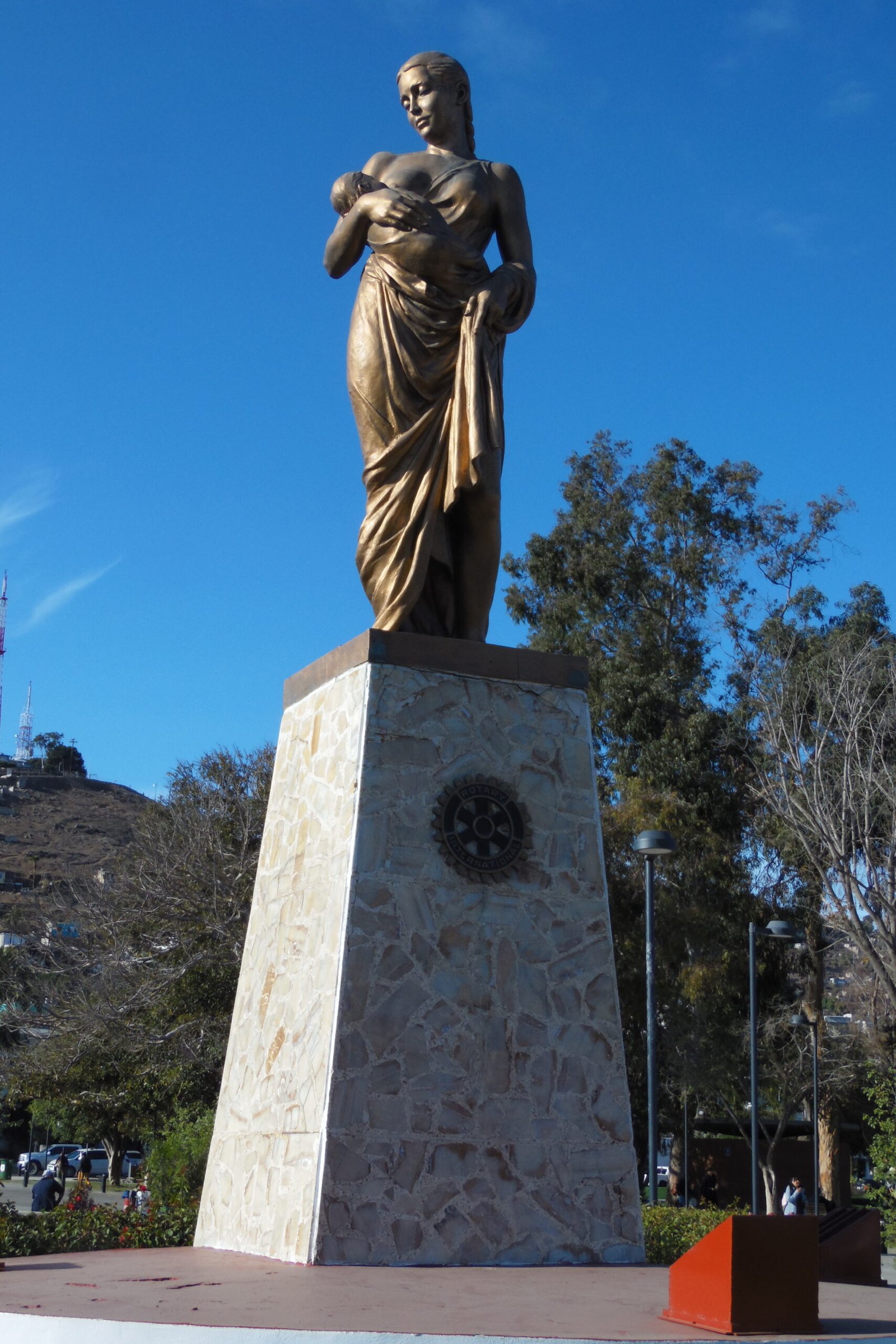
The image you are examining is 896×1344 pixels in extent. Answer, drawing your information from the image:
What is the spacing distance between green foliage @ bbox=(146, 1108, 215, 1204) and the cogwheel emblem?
8.48m

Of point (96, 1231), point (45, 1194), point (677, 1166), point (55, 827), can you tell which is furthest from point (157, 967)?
point (55, 827)

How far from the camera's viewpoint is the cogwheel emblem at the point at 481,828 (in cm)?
762

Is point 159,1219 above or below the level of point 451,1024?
below

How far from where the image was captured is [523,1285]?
243 inches

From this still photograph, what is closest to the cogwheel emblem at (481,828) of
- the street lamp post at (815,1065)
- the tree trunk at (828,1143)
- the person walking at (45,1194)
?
the person walking at (45,1194)

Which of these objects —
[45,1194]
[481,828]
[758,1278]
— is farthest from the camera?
[45,1194]

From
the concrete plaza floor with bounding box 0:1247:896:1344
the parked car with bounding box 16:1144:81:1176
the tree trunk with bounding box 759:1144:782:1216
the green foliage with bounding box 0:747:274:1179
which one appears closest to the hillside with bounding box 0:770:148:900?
the parked car with bounding box 16:1144:81:1176

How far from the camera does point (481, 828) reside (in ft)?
25.3

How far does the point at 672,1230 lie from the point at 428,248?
6.62m

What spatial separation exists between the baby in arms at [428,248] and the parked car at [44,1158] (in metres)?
35.0

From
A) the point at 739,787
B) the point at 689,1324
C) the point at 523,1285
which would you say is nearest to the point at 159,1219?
the point at 523,1285

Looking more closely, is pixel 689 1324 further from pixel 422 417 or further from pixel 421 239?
pixel 421 239

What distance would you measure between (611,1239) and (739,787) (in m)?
20.7

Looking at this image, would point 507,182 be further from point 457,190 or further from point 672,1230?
point 672,1230
